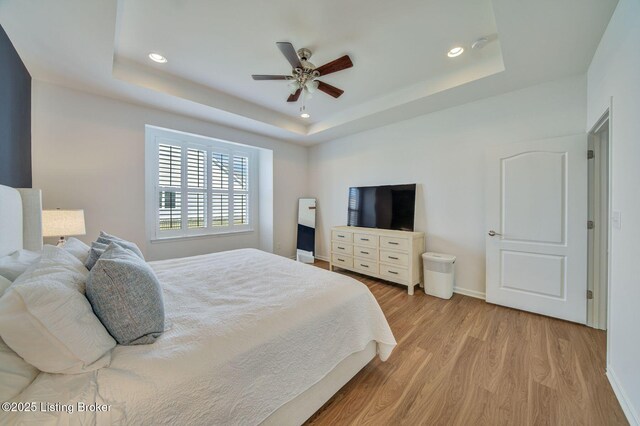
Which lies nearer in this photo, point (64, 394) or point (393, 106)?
point (64, 394)

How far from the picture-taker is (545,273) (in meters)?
2.45

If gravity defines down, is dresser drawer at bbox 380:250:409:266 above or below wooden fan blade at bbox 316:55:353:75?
below

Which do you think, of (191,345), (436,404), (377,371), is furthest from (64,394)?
(436,404)

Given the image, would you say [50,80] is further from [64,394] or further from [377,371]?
[377,371]

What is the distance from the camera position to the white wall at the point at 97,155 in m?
2.48

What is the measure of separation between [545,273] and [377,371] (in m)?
2.21

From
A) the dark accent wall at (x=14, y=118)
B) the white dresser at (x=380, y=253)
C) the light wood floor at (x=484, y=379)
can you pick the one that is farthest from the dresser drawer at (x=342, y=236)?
the dark accent wall at (x=14, y=118)

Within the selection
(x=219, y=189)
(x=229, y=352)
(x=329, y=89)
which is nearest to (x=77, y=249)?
(x=229, y=352)

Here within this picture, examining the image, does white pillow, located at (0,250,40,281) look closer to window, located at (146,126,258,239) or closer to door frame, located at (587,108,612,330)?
window, located at (146,126,258,239)

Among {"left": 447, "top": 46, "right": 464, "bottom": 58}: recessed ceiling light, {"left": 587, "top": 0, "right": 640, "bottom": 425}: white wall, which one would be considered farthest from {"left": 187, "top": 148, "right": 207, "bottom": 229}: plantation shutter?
{"left": 587, "top": 0, "right": 640, "bottom": 425}: white wall

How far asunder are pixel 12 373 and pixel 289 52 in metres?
2.31

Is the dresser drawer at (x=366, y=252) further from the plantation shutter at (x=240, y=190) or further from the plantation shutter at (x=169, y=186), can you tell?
the plantation shutter at (x=169, y=186)

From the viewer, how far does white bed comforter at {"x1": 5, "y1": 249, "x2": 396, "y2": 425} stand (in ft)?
2.47

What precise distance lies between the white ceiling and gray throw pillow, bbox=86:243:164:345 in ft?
6.03
